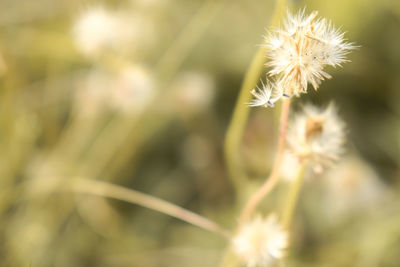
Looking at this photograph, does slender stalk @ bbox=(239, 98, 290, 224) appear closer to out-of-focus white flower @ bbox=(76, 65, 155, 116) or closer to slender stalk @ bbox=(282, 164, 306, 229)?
slender stalk @ bbox=(282, 164, 306, 229)

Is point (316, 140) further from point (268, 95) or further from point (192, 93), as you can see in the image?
point (192, 93)

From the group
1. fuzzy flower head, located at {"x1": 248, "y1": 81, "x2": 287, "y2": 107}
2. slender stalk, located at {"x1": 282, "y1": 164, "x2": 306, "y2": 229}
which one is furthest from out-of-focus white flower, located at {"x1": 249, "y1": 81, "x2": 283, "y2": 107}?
slender stalk, located at {"x1": 282, "y1": 164, "x2": 306, "y2": 229}

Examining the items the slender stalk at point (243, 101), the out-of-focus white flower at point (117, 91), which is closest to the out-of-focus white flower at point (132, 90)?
the out-of-focus white flower at point (117, 91)

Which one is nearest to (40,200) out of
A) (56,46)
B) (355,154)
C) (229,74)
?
(56,46)

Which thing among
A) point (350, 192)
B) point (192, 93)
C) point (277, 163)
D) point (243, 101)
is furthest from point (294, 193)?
point (192, 93)

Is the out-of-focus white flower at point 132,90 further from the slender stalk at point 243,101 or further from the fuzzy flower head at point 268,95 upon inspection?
the fuzzy flower head at point 268,95

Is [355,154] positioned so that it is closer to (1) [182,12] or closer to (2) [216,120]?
(2) [216,120]
